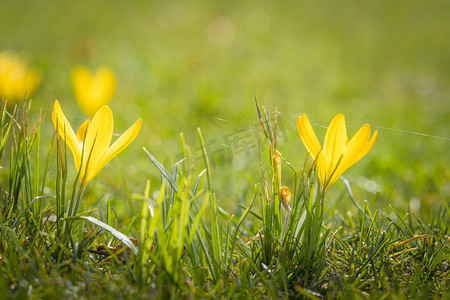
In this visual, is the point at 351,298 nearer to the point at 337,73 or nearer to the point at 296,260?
the point at 296,260

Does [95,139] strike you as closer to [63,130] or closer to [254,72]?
[63,130]

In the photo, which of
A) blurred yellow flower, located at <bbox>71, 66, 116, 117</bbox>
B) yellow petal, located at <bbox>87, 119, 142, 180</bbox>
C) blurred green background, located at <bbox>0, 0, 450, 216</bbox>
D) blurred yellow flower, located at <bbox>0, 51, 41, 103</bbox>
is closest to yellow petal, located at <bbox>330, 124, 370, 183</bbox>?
blurred green background, located at <bbox>0, 0, 450, 216</bbox>

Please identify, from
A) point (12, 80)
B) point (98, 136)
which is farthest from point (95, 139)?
point (12, 80)

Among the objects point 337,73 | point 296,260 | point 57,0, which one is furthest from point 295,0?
point 296,260

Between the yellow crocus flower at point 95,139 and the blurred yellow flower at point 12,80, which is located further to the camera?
the blurred yellow flower at point 12,80

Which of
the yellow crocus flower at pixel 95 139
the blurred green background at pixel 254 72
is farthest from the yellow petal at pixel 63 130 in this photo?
the blurred green background at pixel 254 72

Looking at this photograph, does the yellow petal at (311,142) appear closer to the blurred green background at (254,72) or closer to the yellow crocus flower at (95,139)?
the blurred green background at (254,72)
